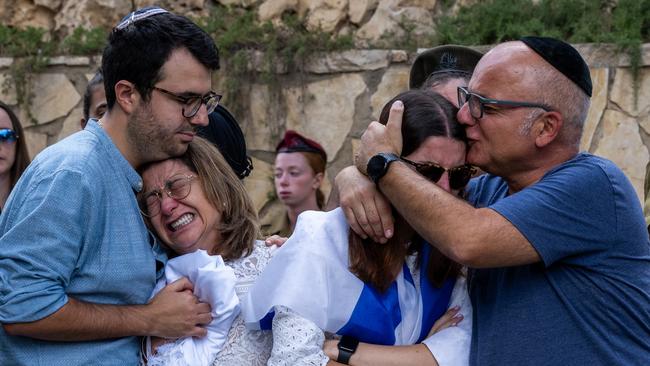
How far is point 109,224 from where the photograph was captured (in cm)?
249

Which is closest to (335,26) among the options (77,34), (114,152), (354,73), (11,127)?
Result: (354,73)

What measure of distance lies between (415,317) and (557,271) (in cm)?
42

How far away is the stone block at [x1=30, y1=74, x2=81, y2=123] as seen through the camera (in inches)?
246

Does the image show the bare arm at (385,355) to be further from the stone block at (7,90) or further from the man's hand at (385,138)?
the stone block at (7,90)

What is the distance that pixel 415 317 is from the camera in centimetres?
251

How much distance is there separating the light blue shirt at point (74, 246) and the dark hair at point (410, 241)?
0.64 m

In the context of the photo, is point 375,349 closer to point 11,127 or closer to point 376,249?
point 376,249

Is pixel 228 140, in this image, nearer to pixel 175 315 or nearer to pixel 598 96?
pixel 175 315

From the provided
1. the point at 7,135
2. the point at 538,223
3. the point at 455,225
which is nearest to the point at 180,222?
the point at 455,225

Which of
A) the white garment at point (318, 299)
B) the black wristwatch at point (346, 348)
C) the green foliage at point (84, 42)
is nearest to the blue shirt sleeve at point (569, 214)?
the white garment at point (318, 299)

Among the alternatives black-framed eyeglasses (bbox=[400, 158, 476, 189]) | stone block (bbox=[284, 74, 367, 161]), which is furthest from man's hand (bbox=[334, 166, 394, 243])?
stone block (bbox=[284, 74, 367, 161])

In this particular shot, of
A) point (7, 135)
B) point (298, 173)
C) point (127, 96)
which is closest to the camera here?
point (127, 96)

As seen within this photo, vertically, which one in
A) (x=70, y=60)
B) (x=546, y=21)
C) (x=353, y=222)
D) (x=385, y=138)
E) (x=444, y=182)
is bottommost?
(x=70, y=60)

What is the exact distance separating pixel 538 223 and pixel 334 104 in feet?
11.6
